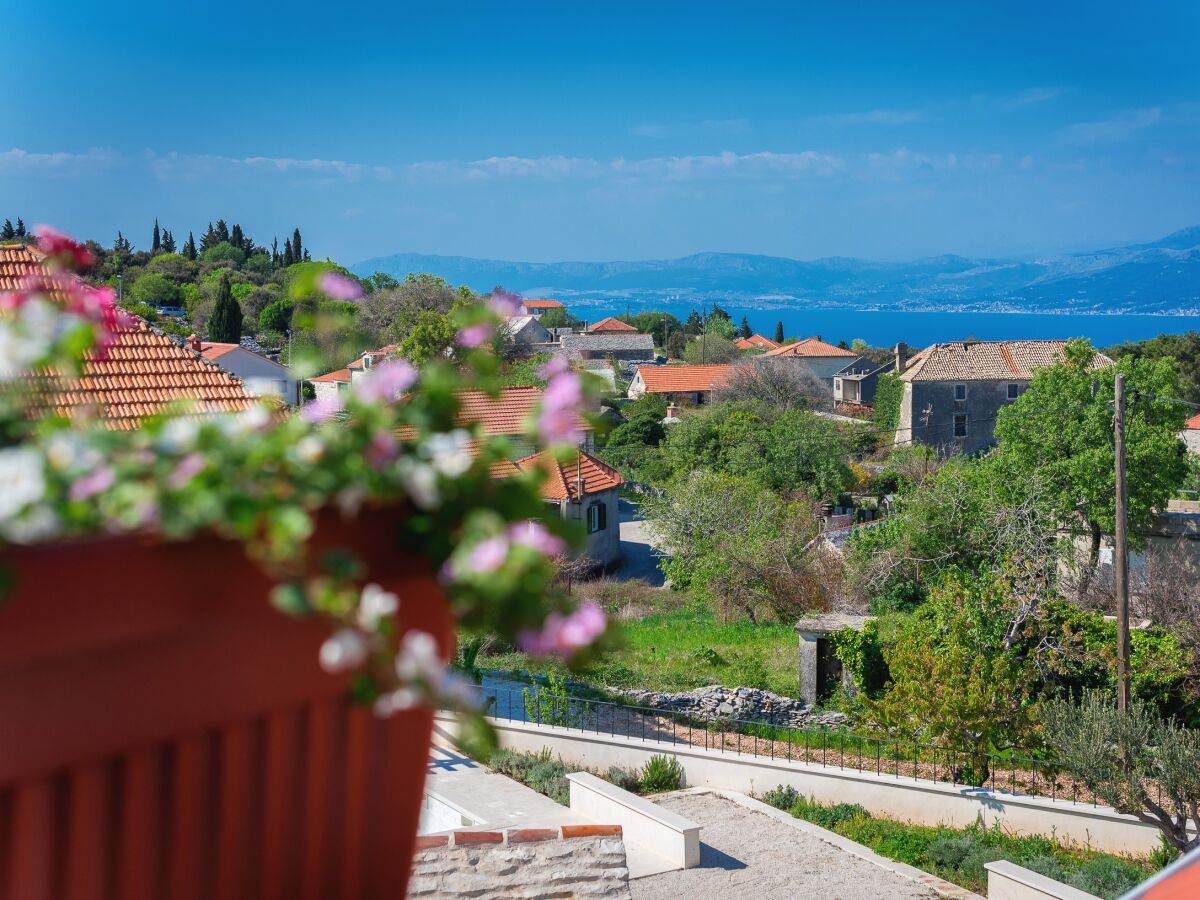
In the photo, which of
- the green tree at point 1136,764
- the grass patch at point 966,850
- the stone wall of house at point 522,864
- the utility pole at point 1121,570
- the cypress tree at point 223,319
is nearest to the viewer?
the stone wall of house at point 522,864

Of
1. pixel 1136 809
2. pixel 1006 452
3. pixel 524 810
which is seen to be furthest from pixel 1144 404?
pixel 524 810

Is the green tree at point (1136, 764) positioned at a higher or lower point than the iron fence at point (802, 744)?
higher

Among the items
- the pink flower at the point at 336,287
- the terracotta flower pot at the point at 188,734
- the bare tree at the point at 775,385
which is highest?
the bare tree at the point at 775,385

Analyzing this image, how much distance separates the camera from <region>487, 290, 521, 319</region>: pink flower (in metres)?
1.81

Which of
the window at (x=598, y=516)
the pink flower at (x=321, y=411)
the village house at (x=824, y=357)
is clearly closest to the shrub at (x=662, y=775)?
the pink flower at (x=321, y=411)

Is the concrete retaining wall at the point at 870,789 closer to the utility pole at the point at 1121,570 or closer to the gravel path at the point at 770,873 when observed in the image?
the gravel path at the point at 770,873

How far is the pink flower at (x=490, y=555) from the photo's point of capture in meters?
1.31

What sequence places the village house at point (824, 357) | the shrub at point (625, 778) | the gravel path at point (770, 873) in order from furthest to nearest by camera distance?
the village house at point (824, 357), the shrub at point (625, 778), the gravel path at point (770, 873)

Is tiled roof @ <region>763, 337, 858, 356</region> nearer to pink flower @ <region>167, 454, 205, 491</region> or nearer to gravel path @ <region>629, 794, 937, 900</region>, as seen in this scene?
gravel path @ <region>629, 794, 937, 900</region>

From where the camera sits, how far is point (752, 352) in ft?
272

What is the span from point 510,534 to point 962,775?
14.9 m

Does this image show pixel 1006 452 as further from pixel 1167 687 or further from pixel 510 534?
pixel 510 534

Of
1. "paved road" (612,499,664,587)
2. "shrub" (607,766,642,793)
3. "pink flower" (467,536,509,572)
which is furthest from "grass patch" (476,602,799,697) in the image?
"pink flower" (467,536,509,572)

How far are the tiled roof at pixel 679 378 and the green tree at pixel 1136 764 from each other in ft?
159
